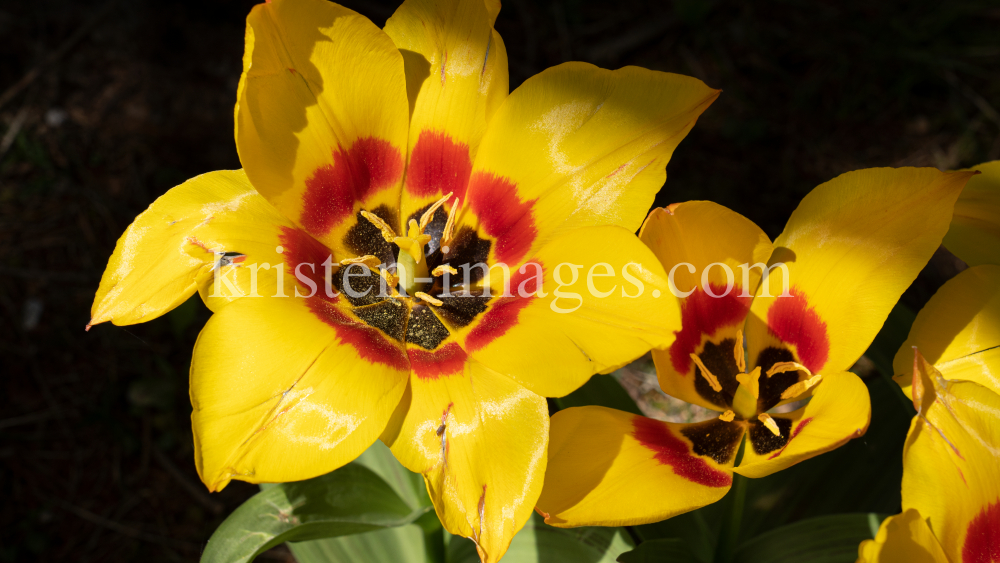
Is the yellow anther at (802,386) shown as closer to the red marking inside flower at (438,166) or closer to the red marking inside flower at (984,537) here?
the red marking inside flower at (984,537)

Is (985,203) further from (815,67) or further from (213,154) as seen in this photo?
(213,154)

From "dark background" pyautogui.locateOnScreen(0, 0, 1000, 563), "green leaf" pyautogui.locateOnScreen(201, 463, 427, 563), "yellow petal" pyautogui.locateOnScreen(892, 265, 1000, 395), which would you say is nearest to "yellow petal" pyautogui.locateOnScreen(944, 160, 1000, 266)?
"yellow petal" pyautogui.locateOnScreen(892, 265, 1000, 395)

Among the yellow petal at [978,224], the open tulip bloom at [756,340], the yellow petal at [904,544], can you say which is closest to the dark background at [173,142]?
the yellow petal at [978,224]

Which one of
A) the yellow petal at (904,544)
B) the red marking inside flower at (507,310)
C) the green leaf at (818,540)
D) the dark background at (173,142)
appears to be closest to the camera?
the yellow petal at (904,544)

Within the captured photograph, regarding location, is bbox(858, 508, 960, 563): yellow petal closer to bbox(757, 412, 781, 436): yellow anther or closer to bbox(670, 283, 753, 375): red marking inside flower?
bbox(757, 412, 781, 436): yellow anther

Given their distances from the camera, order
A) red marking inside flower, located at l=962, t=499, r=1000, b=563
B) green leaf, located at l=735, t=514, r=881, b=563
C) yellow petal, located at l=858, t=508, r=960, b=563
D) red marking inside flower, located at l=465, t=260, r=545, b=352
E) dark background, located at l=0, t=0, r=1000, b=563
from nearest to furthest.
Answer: yellow petal, located at l=858, t=508, r=960, b=563, red marking inside flower, located at l=962, t=499, r=1000, b=563, red marking inside flower, located at l=465, t=260, r=545, b=352, green leaf, located at l=735, t=514, r=881, b=563, dark background, located at l=0, t=0, r=1000, b=563

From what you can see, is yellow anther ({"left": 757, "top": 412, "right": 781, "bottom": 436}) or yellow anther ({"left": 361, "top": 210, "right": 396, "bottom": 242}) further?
yellow anther ({"left": 361, "top": 210, "right": 396, "bottom": 242})
